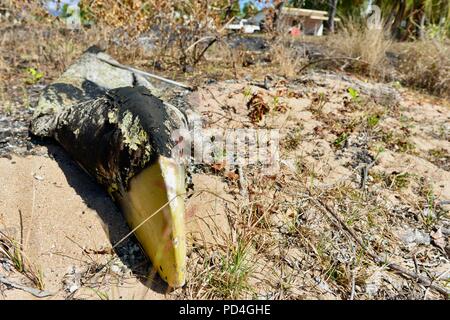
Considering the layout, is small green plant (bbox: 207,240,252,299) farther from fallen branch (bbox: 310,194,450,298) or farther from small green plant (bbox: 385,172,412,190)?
small green plant (bbox: 385,172,412,190)

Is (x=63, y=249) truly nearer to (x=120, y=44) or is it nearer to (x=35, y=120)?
(x=35, y=120)

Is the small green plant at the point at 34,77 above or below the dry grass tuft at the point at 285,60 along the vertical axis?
below

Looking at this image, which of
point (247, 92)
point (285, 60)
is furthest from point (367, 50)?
point (247, 92)

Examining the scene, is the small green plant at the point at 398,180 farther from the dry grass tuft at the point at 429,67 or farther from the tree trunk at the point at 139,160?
the dry grass tuft at the point at 429,67

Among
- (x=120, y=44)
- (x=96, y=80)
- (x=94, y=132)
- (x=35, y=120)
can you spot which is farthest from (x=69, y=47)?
(x=94, y=132)

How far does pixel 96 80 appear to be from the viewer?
3.29 meters

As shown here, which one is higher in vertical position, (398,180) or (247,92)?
(247,92)

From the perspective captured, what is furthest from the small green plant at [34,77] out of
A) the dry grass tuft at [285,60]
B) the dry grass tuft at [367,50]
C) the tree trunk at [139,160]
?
the dry grass tuft at [367,50]

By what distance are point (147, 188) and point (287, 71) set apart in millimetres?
3186

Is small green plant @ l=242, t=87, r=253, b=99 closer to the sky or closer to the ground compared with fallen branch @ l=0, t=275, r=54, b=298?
closer to the sky

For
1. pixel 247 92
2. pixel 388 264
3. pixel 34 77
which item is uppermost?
pixel 247 92

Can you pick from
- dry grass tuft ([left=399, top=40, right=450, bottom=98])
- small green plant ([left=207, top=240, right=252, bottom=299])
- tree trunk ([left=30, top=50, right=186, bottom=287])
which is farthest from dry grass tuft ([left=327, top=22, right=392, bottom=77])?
small green plant ([left=207, top=240, right=252, bottom=299])

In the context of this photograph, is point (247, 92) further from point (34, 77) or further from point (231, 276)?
point (34, 77)
